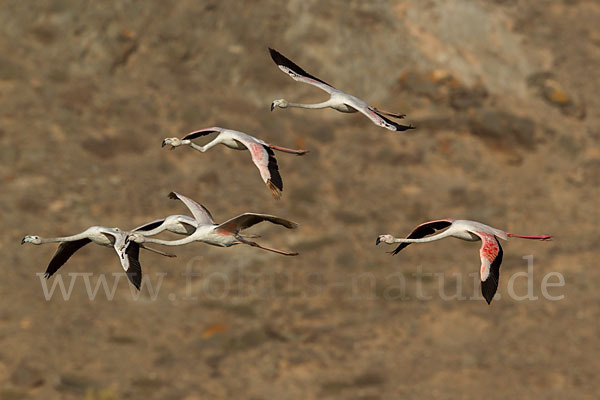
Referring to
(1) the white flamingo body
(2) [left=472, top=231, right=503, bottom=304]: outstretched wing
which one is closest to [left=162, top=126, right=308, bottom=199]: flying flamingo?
(1) the white flamingo body

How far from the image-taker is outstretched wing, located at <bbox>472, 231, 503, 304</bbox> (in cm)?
1697

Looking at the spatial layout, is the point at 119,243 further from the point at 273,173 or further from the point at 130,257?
the point at 273,173

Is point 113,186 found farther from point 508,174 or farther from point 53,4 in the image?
point 508,174

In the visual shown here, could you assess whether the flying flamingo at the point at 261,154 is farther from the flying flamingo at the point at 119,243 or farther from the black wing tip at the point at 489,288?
the black wing tip at the point at 489,288

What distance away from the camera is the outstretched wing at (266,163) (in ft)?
59.7

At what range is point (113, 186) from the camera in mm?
35875

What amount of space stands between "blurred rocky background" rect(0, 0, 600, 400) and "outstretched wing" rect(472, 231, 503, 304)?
16.7m

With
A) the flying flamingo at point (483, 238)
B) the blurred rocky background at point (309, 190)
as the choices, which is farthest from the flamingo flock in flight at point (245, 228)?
the blurred rocky background at point (309, 190)

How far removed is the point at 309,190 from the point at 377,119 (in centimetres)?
1773

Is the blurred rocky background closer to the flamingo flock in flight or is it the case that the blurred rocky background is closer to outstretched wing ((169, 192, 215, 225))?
the flamingo flock in flight

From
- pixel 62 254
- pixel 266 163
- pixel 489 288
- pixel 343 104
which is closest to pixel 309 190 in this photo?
pixel 343 104

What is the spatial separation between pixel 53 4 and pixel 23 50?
181 cm

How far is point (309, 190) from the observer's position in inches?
1441

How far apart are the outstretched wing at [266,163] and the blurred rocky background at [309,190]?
15391 mm
